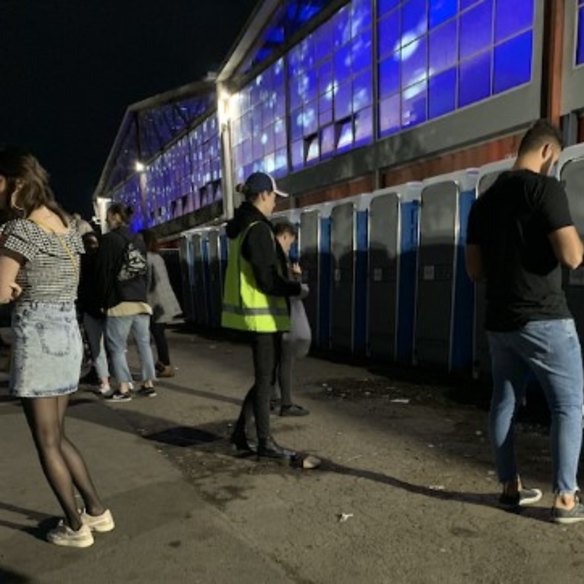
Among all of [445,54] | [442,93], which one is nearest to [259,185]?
[442,93]

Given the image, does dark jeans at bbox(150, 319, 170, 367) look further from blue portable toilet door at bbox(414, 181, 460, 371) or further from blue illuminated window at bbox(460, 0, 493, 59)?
blue illuminated window at bbox(460, 0, 493, 59)

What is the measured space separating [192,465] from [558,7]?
10.6m

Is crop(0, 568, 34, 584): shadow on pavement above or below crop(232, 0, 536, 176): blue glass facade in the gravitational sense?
below

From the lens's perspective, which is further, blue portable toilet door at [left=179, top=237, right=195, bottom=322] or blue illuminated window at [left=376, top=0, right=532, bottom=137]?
blue portable toilet door at [left=179, top=237, right=195, bottom=322]

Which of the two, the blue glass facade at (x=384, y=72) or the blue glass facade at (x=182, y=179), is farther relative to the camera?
the blue glass facade at (x=182, y=179)

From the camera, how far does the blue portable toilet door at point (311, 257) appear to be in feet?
30.7

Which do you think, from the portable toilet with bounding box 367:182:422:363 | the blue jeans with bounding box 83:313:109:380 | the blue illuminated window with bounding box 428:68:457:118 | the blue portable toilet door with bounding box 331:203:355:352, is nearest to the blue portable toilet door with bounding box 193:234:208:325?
the blue portable toilet door with bounding box 331:203:355:352

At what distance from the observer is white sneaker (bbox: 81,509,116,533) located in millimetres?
3197

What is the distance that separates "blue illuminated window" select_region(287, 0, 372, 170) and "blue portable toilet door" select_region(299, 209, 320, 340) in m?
8.27

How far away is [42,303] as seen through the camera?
290cm

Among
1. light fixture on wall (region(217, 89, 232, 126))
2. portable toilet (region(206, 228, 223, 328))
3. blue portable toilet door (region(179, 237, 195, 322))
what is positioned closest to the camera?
portable toilet (region(206, 228, 223, 328))

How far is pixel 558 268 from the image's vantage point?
303 centimetres

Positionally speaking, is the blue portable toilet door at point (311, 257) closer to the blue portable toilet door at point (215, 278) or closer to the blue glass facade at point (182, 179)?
the blue portable toilet door at point (215, 278)

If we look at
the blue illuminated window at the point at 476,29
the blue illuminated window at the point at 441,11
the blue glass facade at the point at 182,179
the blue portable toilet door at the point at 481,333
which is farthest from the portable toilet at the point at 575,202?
the blue glass facade at the point at 182,179
